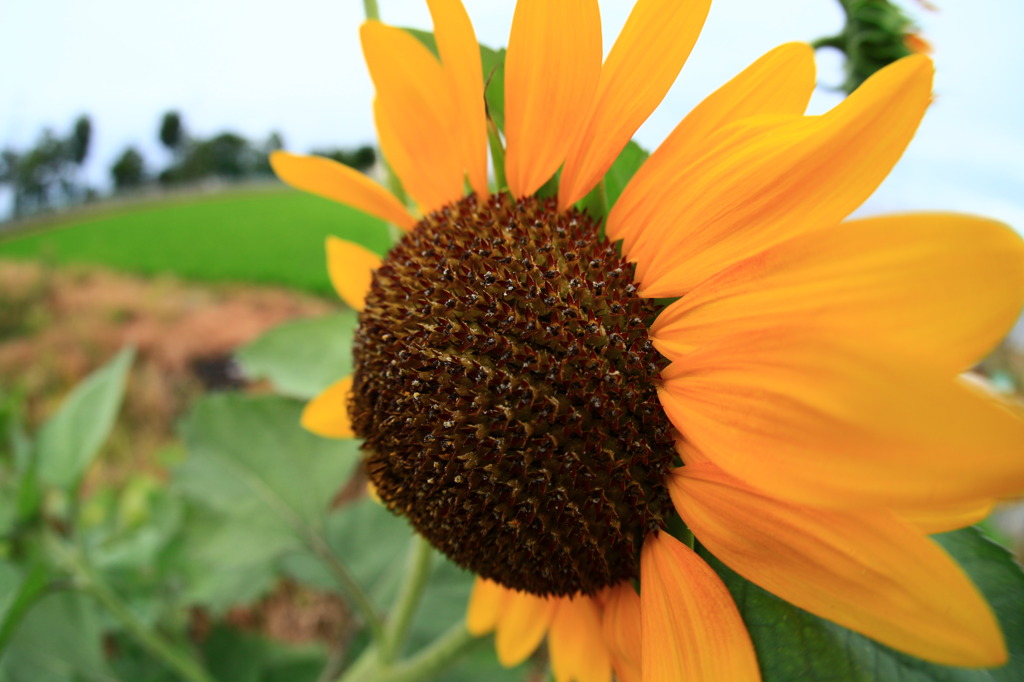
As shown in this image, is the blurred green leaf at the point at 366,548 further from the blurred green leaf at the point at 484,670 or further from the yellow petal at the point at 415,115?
the yellow petal at the point at 415,115

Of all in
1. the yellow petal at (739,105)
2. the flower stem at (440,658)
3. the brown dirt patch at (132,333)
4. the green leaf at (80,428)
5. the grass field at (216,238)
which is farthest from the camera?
the grass field at (216,238)

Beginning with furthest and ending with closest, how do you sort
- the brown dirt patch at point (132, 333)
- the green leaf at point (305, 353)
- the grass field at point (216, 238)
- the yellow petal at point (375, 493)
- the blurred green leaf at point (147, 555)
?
the grass field at point (216, 238) → the brown dirt patch at point (132, 333) → the blurred green leaf at point (147, 555) → the green leaf at point (305, 353) → the yellow petal at point (375, 493)

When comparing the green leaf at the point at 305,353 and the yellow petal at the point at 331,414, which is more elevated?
the yellow petal at the point at 331,414

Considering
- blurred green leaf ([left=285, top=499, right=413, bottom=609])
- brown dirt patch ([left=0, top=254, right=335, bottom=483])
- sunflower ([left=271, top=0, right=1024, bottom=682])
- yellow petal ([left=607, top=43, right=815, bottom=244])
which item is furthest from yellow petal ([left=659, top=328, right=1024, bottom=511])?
brown dirt patch ([left=0, top=254, right=335, bottom=483])

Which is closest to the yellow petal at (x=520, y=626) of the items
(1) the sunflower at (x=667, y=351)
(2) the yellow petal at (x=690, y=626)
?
(1) the sunflower at (x=667, y=351)

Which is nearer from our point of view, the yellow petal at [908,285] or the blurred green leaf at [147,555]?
the yellow petal at [908,285]

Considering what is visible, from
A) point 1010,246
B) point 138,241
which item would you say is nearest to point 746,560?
point 1010,246

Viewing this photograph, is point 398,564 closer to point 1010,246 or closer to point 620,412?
point 620,412


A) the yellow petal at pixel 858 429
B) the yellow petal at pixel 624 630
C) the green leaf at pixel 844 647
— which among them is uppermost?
the yellow petal at pixel 858 429
